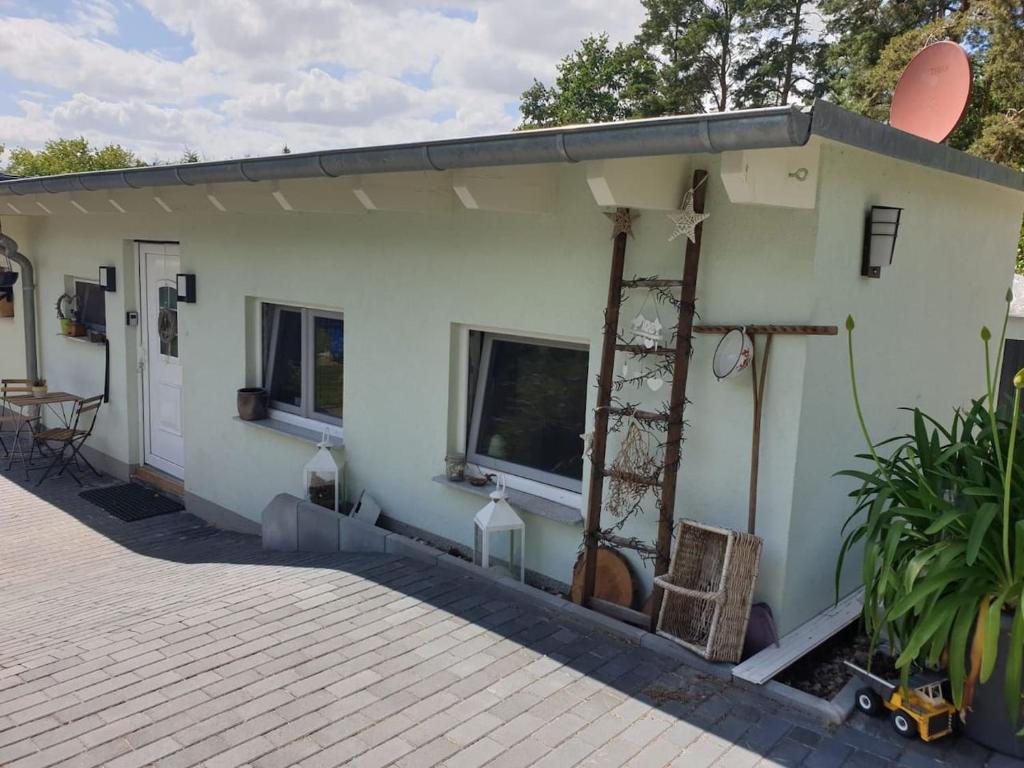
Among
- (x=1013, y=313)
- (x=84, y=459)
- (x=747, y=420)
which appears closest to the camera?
(x=747, y=420)

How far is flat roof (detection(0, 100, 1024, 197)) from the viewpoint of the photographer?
2746mm

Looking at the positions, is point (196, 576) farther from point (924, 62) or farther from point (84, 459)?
point (924, 62)

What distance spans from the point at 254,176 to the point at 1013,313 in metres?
6.88

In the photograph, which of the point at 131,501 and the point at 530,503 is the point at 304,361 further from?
the point at 131,501

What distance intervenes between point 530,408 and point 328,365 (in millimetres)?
2294

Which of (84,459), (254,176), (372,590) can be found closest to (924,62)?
(254,176)

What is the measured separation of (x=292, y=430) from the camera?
6773 mm

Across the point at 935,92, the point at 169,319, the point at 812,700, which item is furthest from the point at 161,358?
the point at 935,92

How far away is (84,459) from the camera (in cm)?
926

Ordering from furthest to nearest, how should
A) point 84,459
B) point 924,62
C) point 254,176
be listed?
point 84,459
point 924,62
point 254,176

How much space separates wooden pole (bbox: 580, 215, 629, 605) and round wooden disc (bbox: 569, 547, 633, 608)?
0.05 meters

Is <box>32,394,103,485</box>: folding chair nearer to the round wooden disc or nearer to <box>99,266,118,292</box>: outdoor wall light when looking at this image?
<box>99,266,118,292</box>: outdoor wall light

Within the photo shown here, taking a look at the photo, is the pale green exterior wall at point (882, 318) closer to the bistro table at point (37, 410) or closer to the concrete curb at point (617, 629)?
the concrete curb at point (617, 629)

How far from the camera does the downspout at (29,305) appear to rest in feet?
33.2
